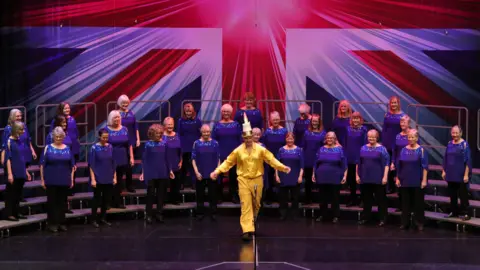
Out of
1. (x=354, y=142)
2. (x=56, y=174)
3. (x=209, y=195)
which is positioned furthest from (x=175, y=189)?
(x=354, y=142)

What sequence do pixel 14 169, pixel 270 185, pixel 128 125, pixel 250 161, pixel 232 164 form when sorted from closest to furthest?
pixel 250 161, pixel 232 164, pixel 14 169, pixel 128 125, pixel 270 185

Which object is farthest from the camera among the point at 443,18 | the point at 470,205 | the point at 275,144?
the point at 443,18

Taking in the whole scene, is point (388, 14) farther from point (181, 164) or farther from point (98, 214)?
point (98, 214)

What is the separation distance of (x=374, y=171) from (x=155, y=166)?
2.91 meters

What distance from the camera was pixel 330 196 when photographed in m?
12.1

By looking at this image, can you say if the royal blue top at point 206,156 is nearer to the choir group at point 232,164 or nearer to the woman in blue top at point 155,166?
the choir group at point 232,164

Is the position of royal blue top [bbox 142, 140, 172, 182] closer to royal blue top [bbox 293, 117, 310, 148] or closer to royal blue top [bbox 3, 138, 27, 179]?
royal blue top [bbox 3, 138, 27, 179]

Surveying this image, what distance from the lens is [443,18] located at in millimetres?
13758

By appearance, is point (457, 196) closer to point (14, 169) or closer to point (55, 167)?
point (55, 167)

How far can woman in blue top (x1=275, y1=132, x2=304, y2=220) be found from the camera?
12.1m

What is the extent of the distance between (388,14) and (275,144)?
309cm

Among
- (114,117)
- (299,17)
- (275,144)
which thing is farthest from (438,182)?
(114,117)

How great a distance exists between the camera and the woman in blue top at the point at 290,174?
12148 mm

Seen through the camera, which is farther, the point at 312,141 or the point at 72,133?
the point at 312,141
